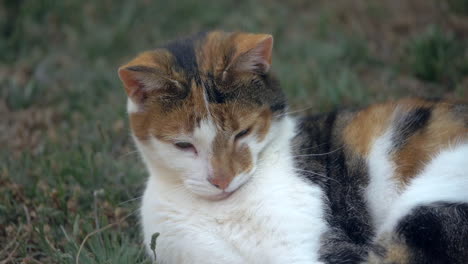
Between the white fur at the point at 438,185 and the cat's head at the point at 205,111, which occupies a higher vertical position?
the cat's head at the point at 205,111

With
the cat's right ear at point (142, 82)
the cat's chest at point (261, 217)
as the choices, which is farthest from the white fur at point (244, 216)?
the cat's right ear at point (142, 82)

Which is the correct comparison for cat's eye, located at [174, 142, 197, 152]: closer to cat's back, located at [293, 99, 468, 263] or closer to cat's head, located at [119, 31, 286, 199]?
cat's head, located at [119, 31, 286, 199]

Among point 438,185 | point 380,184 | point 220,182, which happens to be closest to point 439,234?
point 438,185

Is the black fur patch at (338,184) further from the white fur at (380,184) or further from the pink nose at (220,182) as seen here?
the pink nose at (220,182)

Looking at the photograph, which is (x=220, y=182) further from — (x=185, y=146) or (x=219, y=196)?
(x=185, y=146)

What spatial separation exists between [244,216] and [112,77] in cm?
280

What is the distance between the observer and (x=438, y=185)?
2.27m

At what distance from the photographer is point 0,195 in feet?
10.2

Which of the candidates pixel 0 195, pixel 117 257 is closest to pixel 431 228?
pixel 117 257

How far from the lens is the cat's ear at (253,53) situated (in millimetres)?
2471

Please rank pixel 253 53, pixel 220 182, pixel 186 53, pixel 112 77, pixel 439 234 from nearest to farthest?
1. pixel 439 234
2. pixel 220 182
3. pixel 253 53
4. pixel 186 53
5. pixel 112 77

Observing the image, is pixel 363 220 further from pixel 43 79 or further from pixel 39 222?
pixel 43 79

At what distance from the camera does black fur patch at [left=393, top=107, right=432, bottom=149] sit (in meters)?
2.54

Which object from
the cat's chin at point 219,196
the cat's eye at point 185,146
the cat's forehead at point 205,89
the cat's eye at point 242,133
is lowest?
the cat's chin at point 219,196
